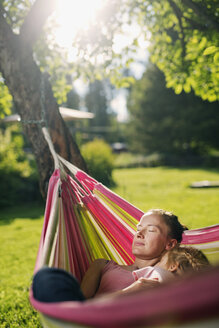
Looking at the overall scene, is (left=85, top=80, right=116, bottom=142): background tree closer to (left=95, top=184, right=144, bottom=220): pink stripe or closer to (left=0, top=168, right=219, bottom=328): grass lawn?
(left=0, top=168, right=219, bottom=328): grass lawn

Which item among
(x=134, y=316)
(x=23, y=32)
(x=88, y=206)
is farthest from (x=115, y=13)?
(x=134, y=316)

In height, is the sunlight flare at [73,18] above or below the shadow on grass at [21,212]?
above

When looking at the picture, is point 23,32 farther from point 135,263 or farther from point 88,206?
point 135,263

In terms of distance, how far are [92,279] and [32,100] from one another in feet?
4.33

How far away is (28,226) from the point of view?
5066mm

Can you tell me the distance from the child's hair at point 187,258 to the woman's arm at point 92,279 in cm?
36

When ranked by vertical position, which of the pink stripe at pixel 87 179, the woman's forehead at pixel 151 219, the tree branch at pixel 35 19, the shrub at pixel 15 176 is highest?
the tree branch at pixel 35 19

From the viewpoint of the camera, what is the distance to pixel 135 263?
62.4 inches

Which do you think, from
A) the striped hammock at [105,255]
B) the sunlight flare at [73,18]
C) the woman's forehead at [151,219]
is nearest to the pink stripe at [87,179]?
the striped hammock at [105,255]

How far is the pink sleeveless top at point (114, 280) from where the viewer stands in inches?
56.1

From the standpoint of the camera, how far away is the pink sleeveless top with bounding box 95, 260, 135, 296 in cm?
142

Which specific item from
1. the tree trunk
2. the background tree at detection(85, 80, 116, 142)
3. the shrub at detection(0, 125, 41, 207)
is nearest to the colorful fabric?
the tree trunk

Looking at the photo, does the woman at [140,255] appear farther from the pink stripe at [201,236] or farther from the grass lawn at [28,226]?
the grass lawn at [28,226]

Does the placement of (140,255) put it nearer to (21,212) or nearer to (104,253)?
(104,253)
